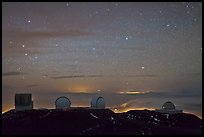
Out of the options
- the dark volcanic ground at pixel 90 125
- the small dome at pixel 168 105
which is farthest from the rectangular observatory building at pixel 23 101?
the small dome at pixel 168 105

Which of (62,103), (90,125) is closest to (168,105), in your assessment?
(62,103)

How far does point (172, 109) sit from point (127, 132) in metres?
17.5

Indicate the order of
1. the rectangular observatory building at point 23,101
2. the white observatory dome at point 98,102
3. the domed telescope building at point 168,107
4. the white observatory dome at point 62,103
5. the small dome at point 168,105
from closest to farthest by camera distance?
the rectangular observatory building at point 23,101 < the white observatory dome at point 62,103 < the domed telescope building at point 168,107 < the white observatory dome at point 98,102 < the small dome at point 168,105

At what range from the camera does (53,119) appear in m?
27.3

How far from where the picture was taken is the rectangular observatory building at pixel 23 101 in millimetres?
36125

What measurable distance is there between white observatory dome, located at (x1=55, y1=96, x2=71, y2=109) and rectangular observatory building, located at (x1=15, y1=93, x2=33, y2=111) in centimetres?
321

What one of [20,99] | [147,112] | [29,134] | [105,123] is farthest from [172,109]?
[29,134]

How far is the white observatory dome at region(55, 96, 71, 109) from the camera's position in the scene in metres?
36.7

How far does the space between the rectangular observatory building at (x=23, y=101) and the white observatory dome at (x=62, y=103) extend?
3209 mm

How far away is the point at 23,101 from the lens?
119 ft

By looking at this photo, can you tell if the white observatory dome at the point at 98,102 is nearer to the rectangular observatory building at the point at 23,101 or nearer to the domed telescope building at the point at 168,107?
the domed telescope building at the point at 168,107

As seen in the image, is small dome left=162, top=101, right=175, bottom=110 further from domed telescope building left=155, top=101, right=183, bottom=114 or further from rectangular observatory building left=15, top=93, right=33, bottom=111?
rectangular observatory building left=15, top=93, right=33, bottom=111

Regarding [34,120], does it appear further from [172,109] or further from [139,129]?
[172,109]

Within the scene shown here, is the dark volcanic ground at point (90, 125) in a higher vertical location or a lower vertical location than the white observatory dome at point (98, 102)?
lower
